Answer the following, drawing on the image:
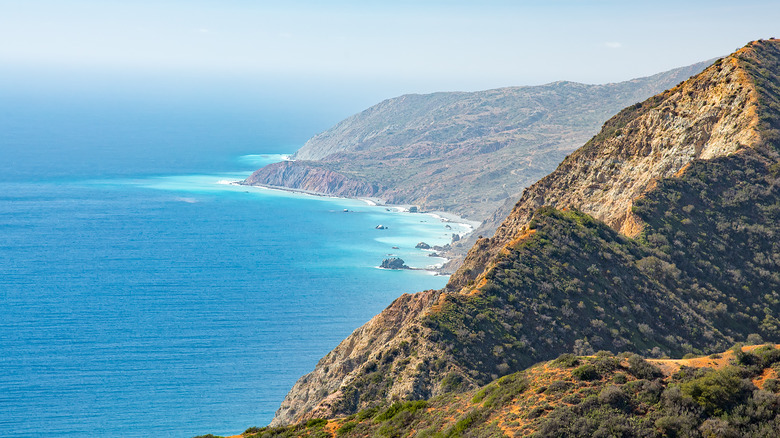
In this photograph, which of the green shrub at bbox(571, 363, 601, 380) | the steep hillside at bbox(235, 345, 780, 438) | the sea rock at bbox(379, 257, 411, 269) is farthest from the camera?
the sea rock at bbox(379, 257, 411, 269)

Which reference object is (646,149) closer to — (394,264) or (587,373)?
(587,373)

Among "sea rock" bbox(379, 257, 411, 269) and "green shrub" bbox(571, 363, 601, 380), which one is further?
"sea rock" bbox(379, 257, 411, 269)

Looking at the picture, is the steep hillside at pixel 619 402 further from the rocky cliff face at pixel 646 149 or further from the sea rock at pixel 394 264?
the sea rock at pixel 394 264

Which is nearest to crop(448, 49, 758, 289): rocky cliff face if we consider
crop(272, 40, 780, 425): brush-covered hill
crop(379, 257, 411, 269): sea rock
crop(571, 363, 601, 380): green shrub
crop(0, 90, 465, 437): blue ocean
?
crop(272, 40, 780, 425): brush-covered hill

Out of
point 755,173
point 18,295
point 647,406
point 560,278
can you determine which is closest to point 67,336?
point 18,295

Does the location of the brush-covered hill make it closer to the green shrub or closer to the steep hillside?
the steep hillside

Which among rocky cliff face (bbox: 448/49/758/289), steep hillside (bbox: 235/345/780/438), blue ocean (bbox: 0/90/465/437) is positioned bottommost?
blue ocean (bbox: 0/90/465/437)

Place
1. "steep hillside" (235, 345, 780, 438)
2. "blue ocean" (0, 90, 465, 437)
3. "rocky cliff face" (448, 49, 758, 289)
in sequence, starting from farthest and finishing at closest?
"blue ocean" (0, 90, 465, 437) → "rocky cliff face" (448, 49, 758, 289) → "steep hillside" (235, 345, 780, 438)

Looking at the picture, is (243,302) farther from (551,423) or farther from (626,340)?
(551,423)

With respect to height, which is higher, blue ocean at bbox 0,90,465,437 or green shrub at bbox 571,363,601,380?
green shrub at bbox 571,363,601,380
